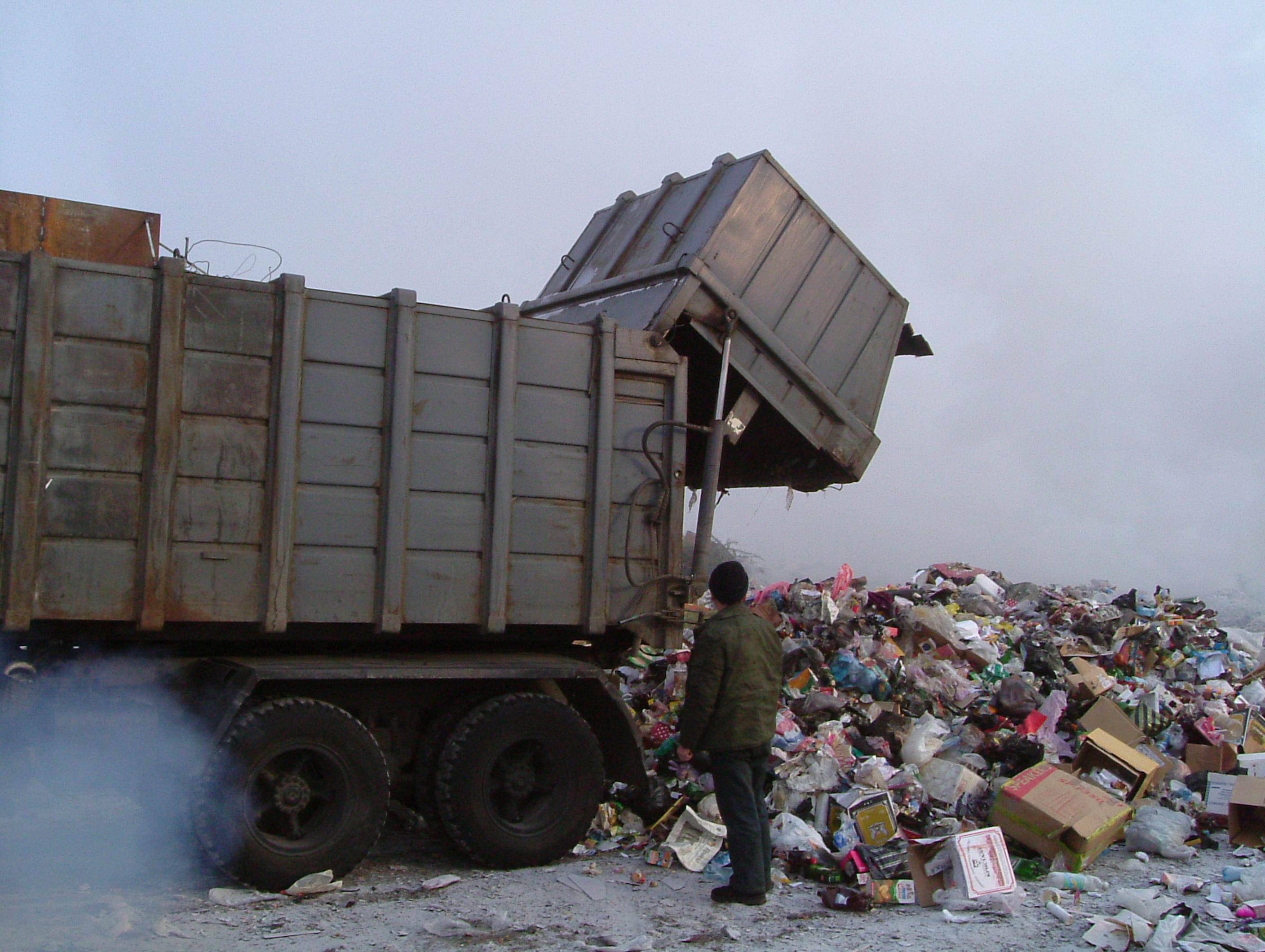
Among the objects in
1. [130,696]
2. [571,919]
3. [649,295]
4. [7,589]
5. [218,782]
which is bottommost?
[571,919]

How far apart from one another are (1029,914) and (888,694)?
8.01 feet

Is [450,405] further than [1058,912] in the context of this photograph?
Yes

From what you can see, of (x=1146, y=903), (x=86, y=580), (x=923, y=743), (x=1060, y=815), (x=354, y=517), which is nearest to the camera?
(x=86, y=580)

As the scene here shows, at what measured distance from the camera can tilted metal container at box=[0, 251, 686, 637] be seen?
13.1 ft

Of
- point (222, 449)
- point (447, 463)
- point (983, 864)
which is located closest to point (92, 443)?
point (222, 449)

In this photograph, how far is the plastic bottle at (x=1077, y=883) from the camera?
15.0 feet

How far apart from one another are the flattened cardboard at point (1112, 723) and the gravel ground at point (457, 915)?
1468 millimetres

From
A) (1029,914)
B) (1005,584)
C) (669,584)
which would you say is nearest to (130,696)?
(669,584)

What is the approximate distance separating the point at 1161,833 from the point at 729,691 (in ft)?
7.71

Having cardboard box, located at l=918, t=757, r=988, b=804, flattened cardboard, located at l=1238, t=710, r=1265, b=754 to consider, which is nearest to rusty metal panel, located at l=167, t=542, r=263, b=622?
cardboard box, located at l=918, t=757, r=988, b=804

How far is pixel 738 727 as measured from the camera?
4.36 m

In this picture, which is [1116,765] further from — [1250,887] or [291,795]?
[291,795]

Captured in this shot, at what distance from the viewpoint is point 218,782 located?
4.13 metres

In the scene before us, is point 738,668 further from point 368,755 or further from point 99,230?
point 99,230
